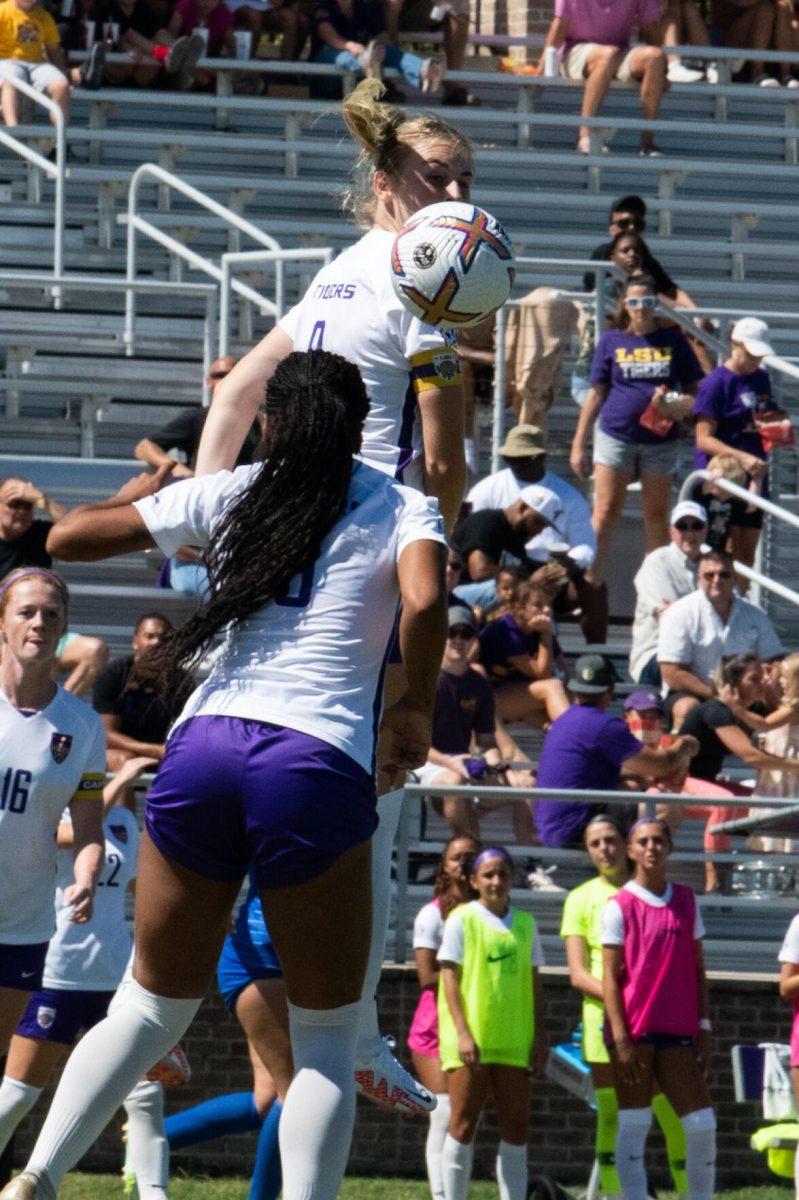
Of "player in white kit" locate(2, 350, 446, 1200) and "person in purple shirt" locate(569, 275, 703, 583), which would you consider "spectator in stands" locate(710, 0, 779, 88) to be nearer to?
"person in purple shirt" locate(569, 275, 703, 583)

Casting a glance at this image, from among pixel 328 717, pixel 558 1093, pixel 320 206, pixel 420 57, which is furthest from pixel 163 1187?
pixel 420 57

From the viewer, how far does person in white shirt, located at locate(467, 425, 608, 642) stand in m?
12.4

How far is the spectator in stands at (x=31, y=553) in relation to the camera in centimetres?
1055

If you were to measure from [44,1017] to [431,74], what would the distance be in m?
10.4

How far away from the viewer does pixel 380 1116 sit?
35.1ft

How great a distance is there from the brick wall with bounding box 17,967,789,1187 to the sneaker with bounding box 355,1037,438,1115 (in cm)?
501

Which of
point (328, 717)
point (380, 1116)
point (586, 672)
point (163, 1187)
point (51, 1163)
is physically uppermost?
point (328, 717)

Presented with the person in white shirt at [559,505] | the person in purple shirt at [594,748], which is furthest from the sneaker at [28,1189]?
the person in white shirt at [559,505]

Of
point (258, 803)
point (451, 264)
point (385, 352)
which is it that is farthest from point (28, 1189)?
point (451, 264)

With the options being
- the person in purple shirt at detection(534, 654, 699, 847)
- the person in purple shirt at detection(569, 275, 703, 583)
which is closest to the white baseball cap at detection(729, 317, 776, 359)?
the person in purple shirt at detection(569, 275, 703, 583)

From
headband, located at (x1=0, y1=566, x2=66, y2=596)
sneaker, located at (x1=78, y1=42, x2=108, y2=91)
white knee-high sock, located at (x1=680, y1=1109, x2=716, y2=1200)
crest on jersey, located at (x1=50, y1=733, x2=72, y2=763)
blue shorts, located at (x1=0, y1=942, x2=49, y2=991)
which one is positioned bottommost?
white knee-high sock, located at (x1=680, y1=1109, x2=716, y2=1200)

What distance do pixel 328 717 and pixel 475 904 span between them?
226 inches

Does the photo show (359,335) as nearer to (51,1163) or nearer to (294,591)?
Answer: (294,591)

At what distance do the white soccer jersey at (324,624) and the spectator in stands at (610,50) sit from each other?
13.4 metres
